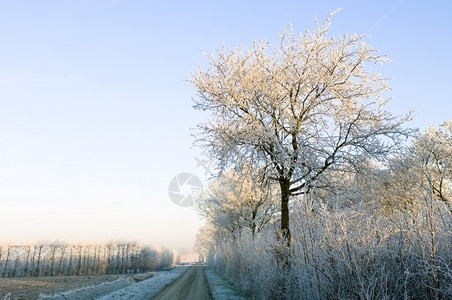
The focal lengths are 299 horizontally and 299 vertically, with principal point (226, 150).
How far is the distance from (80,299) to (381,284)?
1904 cm

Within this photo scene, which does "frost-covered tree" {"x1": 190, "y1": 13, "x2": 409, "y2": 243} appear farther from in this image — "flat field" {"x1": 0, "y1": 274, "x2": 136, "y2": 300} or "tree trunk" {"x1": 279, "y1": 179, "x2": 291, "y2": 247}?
"flat field" {"x1": 0, "y1": 274, "x2": 136, "y2": 300}

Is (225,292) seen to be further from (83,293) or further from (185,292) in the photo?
(83,293)

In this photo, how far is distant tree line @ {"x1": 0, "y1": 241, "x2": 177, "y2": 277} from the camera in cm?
5425

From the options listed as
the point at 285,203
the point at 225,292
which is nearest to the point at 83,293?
the point at 225,292

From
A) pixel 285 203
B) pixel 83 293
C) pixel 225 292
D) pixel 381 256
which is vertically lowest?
pixel 225 292

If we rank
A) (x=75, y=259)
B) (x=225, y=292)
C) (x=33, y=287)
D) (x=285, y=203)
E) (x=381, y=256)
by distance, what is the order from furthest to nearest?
(x=75, y=259), (x=33, y=287), (x=225, y=292), (x=285, y=203), (x=381, y=256)

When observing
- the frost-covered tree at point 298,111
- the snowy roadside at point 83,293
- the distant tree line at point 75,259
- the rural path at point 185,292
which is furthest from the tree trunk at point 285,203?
the distant tree line at point 75,259

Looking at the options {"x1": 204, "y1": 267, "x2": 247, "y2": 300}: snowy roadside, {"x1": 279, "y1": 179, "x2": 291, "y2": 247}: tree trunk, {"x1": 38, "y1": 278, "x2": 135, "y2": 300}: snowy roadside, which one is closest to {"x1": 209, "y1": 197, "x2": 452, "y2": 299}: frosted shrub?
{"x1": 279, "y1": 179, "x2": 291, "y2": 247}: tree trunk

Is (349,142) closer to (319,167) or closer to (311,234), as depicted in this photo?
(319,167)

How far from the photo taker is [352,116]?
12.1 m

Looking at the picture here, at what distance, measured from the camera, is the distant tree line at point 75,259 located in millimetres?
54250

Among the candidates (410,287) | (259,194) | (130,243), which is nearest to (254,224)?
(259,194)

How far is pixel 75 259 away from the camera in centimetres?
6175

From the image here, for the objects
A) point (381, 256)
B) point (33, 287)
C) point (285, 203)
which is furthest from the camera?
point (33, 287)
